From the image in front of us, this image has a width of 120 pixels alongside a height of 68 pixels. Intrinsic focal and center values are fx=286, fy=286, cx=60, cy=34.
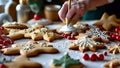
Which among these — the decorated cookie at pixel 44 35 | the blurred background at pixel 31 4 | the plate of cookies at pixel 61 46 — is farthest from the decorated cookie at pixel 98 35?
the blurred background at pixel 31 4

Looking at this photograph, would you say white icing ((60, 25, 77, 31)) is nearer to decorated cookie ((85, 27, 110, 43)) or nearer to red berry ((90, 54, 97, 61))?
decorated cookie ((85, 27, 110, 43))

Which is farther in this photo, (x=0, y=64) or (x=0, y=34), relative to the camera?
(x=0, y=34)

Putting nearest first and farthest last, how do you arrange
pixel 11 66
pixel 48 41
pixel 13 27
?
pixel 11 66 < pixel 48 41 < pixel 13 27

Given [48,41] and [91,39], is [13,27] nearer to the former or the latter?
[48,41]

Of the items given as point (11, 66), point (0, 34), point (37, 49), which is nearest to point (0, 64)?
point (11, 66)

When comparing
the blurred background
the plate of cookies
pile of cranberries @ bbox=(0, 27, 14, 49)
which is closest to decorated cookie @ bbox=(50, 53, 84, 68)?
the plate of cookies

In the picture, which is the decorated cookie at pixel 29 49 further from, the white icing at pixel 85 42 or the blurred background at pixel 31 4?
the blurred background at pixel 31 4

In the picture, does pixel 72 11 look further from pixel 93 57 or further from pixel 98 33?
pixel 93 57

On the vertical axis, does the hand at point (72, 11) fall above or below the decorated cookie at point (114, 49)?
above
